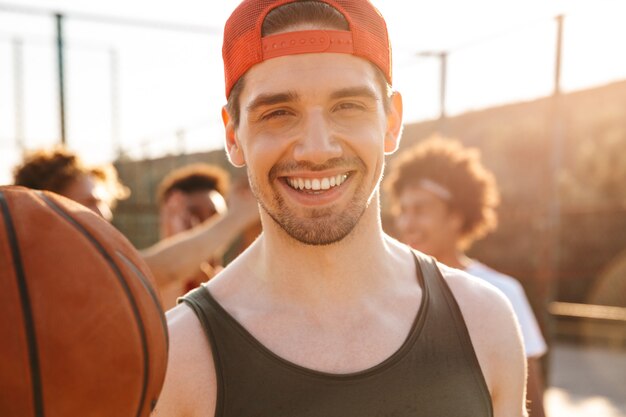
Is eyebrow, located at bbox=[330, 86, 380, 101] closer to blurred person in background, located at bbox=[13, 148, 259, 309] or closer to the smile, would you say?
the smile

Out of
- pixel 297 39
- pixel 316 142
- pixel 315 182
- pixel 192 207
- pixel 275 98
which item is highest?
pixel 297 39

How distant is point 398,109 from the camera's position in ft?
7.30

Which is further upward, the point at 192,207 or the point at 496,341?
the point at 192,207

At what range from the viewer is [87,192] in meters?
3.61

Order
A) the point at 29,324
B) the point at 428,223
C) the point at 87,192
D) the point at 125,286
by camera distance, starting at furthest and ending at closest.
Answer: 1. the point at 428,223
2. the point at 87,192
3. the point at 125,286
4. the point at 29,324

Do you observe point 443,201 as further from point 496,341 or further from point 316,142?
point 316,142

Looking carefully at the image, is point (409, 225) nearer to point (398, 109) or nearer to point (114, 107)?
point (398, 109)

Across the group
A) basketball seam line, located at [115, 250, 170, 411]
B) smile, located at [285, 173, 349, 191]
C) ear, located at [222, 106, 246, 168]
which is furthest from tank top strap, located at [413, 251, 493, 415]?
basketball seam line, located at [115, 250, 170, 411]

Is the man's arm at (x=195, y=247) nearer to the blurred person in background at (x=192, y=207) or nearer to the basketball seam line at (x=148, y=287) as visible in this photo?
the blurred person in background at (x=192, y=207)

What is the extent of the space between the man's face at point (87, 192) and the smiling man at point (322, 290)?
184 cm

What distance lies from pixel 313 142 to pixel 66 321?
0.92 metres

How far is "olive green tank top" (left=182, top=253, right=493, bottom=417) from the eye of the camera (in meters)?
1.66

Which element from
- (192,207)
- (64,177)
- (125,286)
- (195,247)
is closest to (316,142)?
(125,286)

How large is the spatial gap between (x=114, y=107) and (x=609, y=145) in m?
8.18
